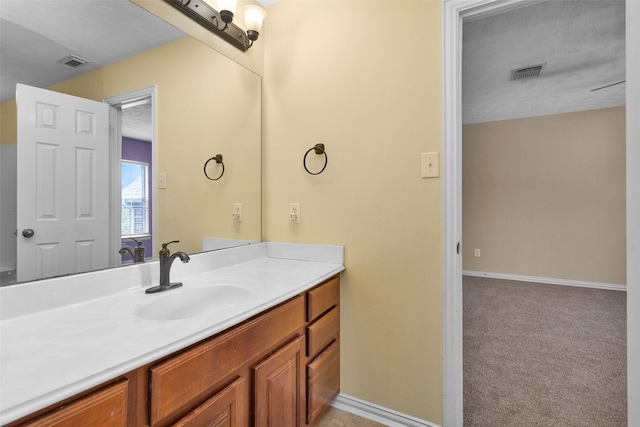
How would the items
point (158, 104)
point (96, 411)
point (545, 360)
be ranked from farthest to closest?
1. point (545, 360)
2. point (158, 104)
3. point (96, 411)

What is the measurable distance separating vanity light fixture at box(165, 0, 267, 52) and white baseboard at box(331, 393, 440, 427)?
209 cm

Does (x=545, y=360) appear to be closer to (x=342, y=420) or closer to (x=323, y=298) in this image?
(x=342, y=420)

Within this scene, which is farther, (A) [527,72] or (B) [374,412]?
(A) [527,72]

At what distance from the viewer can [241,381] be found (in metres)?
0.97

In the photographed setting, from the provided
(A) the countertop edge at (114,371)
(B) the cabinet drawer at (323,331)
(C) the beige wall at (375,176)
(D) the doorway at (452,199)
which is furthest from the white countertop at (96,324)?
(D) the doorway at (452,199)

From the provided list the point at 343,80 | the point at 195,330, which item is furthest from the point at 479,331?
the point at 195,330

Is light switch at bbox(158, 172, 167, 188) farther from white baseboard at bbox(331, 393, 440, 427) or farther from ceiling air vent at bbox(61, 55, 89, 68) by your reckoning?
white baseboard at bbox(331, 393, 440, 427)

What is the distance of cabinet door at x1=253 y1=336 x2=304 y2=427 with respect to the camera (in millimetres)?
1042

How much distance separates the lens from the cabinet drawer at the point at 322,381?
1356 mm

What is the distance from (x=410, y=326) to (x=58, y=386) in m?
1.36

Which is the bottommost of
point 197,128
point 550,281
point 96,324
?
point 550,281

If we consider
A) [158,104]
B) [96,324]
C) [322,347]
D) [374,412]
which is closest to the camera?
[96,324]

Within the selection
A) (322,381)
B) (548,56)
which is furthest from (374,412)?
(548,56)

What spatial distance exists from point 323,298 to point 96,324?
2.95 ft
